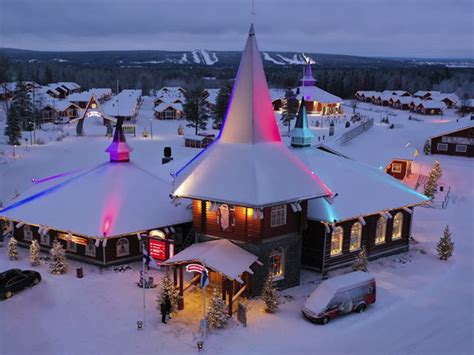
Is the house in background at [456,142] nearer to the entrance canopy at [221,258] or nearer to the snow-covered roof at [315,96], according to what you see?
the snow-covered roof at [315,96]

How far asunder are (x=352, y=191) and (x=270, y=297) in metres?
9.21

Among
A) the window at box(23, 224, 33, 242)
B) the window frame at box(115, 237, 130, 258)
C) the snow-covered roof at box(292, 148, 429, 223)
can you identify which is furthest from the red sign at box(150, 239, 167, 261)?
the window at box(23, 224, 33, 242)

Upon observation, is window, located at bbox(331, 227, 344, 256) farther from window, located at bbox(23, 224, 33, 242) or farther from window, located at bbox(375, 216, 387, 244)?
window, located at bbox(23, 224, 33, 242)

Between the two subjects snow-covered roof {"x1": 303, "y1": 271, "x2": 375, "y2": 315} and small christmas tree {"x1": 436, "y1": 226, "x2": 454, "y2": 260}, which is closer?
snow-covered roof {"x1": 303, "y1": 271, "x2": 375, "y2": 315}

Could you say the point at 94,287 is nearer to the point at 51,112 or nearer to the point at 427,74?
the point at 51,112

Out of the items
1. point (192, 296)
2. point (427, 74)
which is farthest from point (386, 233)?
point (427, 74)

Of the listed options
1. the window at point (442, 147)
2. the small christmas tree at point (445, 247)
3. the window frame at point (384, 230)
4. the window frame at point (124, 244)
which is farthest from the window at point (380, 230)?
the window at point (442, 147)

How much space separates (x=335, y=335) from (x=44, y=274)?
48.0 feet

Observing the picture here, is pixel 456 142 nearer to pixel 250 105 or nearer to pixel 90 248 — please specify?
pixel 250 105

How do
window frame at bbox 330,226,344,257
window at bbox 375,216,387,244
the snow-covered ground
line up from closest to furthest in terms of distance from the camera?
1. the snow-covered ground
2. window frame at bbox 330,226,344,257
3. window at bbox 375,216,387,244

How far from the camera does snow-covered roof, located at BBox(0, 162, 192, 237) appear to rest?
2550 cm

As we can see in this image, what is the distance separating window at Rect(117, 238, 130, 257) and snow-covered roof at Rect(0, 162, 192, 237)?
3.26 feet

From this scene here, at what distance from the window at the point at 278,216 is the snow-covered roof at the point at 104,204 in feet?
19.8

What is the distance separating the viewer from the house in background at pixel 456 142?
2420 inches
